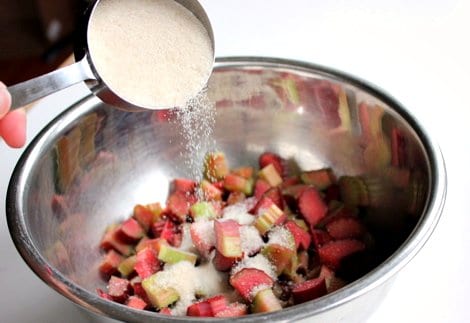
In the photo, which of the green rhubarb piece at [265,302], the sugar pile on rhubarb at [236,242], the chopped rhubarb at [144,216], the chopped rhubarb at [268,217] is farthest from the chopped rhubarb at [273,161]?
the green rhubarb piece at [265,302]

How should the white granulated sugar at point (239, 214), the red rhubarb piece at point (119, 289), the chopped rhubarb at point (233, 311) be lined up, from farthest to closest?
1. the white granulated sugar at point (239, 214)
2. the red rhubarb piece at point (119, 289)
3. the chopped rhubarb at point (233, 311)

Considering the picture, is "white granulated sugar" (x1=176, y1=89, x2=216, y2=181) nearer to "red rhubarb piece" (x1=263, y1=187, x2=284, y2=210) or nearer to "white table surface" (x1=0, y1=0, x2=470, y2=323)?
→ "red rhubarb piece" (x1=263, y1=187, x2=284, y2=210)

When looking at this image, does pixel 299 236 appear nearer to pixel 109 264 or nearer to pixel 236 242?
pixel 236 242

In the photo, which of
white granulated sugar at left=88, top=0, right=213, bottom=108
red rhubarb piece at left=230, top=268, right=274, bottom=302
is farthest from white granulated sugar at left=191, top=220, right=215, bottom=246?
white granulated sugar at left=88, top=0, right=213, bottom=108

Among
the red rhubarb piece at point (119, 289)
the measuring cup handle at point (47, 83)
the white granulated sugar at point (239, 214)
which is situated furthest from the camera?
the white granulated sugar at point (239, 214)

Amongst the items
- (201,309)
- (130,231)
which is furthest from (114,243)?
(201,309)

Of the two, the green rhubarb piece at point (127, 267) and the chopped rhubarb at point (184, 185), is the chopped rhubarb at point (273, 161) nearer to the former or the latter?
the chopped rhubarb at point (184, 185)
